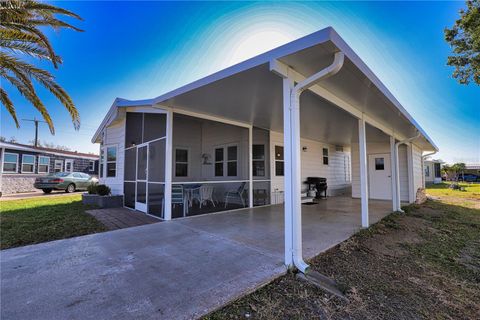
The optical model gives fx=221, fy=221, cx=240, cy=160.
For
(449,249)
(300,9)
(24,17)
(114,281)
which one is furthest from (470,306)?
(24,17)

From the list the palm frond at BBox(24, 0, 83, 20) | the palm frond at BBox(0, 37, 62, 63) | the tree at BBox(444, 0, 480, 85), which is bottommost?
the palm frond at BBox(0, 37, 62, 63)

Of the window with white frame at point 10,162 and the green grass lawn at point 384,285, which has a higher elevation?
the window with white frame at point 10,162

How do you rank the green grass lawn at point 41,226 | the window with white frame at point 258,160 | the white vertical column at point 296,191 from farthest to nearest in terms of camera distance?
the window with white frame at point 258,160 < the green grass lawn at point 41,226 < the white vertical column at point 296,191

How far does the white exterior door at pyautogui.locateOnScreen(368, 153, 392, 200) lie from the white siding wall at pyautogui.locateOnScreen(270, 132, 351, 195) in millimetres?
2009

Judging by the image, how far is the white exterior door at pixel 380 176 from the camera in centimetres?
977

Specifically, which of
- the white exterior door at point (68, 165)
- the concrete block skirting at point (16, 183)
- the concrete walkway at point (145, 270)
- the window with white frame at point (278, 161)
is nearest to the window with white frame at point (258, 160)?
the window with white frame at point (278, 161)

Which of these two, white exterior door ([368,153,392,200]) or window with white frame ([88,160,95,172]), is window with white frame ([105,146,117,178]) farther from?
window with white frame ([88,160,95,172])

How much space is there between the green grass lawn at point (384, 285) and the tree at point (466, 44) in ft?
22.2

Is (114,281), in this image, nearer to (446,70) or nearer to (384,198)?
(384,198)

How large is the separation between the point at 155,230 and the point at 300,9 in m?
5.99

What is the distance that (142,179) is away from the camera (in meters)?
6.66

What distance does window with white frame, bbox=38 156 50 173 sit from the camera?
603 inches

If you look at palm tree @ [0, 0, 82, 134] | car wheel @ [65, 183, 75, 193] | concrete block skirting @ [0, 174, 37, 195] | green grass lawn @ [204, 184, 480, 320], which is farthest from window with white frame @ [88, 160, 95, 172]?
green grass lawn @ [204, 184, 480, 320]

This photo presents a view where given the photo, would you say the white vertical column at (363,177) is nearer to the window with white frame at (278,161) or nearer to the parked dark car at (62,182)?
the window with white frame at (278,161)
